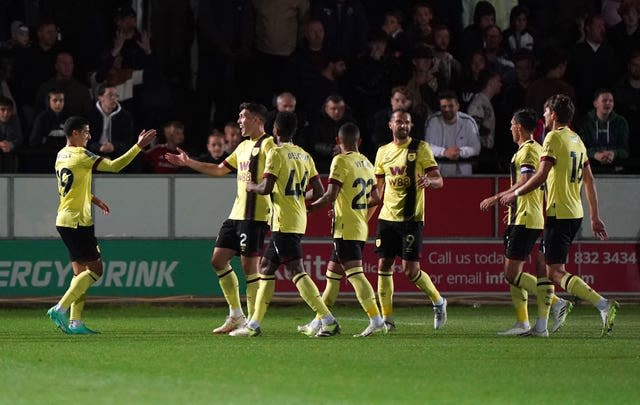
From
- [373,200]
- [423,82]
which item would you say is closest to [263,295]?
[373,200]

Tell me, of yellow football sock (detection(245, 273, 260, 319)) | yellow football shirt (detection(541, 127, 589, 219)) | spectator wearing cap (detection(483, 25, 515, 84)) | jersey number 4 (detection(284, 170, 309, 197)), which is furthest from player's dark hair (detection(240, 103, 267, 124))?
spectator wearing cap (detection(483, 25, 515, 84))

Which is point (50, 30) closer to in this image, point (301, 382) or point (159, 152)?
point (159, 152)

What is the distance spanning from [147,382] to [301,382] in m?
1.10

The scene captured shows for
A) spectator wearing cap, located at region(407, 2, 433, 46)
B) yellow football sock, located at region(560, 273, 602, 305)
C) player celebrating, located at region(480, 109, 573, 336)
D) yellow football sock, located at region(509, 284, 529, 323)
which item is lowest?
yellow football sock, located at region(509, 284, 529, 323)

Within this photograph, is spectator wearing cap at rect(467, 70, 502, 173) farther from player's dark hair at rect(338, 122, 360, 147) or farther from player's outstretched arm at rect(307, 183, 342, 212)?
player's outstretched arm at rect(307, 183, 342, 212)

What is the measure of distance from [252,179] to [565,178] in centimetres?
307

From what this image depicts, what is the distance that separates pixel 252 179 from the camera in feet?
46.7

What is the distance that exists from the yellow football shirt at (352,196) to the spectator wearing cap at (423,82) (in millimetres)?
5347

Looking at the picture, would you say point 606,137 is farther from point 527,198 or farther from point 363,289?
point 363,289

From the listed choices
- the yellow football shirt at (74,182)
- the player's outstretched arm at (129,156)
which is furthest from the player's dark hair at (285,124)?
the yellow football shirt at (74,182)

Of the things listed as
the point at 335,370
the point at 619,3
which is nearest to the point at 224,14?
the point at 619,3

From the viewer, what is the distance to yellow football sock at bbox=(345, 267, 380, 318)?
14031 mm

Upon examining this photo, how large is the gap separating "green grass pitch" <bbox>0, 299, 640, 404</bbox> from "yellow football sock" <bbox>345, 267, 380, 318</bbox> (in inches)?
13.9

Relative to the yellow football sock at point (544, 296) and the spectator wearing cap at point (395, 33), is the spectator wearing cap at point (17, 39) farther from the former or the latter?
the yellow football sock at point (544, 296)
